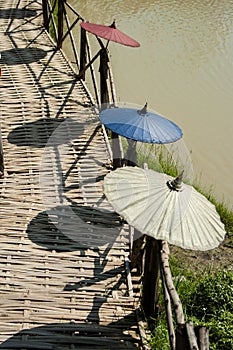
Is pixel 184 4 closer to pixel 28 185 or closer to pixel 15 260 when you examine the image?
pixel 28 185

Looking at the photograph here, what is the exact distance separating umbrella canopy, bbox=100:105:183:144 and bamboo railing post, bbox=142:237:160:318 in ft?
3.38

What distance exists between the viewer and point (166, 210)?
2.24m

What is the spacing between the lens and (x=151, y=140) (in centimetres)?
341

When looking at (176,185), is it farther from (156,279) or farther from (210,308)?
(210,308)

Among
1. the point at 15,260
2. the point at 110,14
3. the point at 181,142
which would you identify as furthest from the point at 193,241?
the point at 110,14

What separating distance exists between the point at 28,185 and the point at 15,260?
80cm

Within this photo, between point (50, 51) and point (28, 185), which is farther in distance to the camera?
point (50, 51)

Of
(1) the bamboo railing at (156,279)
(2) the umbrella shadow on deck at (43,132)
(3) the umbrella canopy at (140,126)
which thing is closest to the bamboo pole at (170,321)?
(1) the bamboo railing at (156,279)

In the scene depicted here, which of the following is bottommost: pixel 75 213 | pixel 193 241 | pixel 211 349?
pixel 211 349

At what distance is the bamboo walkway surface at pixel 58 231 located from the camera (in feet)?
8.49

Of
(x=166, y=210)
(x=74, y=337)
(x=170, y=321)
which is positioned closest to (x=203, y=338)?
(x=170, y=321)

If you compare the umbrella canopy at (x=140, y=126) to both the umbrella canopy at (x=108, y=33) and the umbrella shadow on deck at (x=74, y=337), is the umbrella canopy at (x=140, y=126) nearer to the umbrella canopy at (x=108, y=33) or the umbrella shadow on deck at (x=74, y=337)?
the umbrella shadow on deck at (x=74, y=337)

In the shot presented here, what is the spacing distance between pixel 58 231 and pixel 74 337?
2.92ft

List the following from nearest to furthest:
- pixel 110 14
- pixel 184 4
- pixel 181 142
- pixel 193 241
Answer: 1. pixel 193 241
2. pixel 181 142
3. pixel 110 14
4. pixel 184 4
